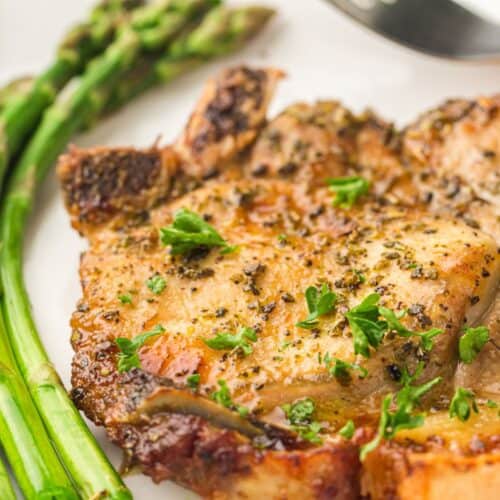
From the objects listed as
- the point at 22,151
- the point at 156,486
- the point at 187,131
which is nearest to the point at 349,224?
the point at 187,131

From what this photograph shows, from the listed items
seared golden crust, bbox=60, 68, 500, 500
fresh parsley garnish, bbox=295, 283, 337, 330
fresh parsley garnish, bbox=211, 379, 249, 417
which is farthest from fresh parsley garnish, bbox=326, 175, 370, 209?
fresh parsley garnish, bbox=211, 379, 249, 417

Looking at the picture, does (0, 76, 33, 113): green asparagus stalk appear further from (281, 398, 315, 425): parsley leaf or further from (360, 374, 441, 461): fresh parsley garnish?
(360, 374, 441, 461): fresh parsley garnish

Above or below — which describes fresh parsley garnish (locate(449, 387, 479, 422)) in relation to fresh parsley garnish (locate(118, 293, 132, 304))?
below

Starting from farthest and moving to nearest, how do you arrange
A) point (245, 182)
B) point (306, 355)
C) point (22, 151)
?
point (22, 151), point (245, 182), point (306, 355)

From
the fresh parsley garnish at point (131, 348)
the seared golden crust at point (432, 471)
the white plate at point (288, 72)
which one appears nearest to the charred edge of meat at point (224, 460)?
the seared golden crust at point (432, 471)

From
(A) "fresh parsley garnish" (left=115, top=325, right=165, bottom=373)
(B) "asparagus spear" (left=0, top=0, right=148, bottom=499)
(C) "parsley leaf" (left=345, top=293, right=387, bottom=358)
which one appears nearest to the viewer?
(C) "parsley leaf" (left=345, top=293, right=387, bottom=358)

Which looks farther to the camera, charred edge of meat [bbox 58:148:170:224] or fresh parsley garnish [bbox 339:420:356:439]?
charred edge of meat [bbox 58:148:170:224]

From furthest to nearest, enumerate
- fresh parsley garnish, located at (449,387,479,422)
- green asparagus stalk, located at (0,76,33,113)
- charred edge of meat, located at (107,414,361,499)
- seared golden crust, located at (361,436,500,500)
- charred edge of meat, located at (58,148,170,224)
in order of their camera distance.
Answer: green asparagus stalk, located at (0,76,33,113) → charred edge of meat, located at (58,148,170,224) → fresh parsley garnish, located at (449,387,479,422) → charred edge of meat, located at (107,414,361,499) → seared golden crust, located at (361,436,500,500)

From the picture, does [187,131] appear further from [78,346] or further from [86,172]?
[78,346]
